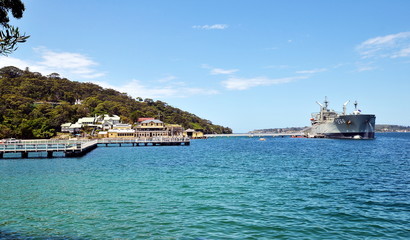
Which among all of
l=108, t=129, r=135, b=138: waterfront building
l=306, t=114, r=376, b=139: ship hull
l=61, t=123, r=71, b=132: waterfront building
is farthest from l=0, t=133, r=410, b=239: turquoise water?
l=306, t=114, r=376, b=139: ship hull

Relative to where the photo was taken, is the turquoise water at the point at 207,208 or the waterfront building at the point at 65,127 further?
the waterfront building at the point at 65,127

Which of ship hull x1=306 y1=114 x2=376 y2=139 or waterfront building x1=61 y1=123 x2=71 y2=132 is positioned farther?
waterfront building x1=61 y1=123 x2=71 y2=132

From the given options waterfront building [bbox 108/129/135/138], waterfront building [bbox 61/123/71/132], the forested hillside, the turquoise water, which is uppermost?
the forested hillside

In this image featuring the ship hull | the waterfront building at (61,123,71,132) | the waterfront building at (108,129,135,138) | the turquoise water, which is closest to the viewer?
the turquoise water

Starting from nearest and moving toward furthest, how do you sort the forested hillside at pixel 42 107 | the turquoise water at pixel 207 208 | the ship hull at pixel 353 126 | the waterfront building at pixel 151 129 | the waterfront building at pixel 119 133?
the turquoise water at pixel 207 208 → the forested hillside at pixel 42 107 → the ship hull at pixel 353 126 → the waterfront building at pixel 119 133 → the waterfront building at pixel 151 129

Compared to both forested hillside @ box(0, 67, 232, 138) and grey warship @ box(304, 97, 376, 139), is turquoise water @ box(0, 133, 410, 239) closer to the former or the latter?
forested hillside @ box(0, 67, 232, 138)

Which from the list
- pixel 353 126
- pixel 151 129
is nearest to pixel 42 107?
pixel 151 129

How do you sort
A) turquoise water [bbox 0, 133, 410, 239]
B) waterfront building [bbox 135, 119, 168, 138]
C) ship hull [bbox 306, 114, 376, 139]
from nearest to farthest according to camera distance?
turquoise water [bbox 0, 133, 410, 239], ship hull [bbox 306, 114, 376, 139], waterfront building [bbox 135, 119, 168, 138]

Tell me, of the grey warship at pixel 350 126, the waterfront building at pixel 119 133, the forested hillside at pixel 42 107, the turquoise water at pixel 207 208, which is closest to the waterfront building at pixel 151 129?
the waterfront building at pixel 119 133

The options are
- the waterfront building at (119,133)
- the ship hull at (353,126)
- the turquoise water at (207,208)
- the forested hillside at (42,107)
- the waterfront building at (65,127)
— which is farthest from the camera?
the waterfront building at (65,127)

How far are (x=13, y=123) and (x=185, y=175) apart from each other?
83.0 meters

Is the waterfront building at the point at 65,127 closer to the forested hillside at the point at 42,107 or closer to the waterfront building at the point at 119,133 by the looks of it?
the forested hillside at the point at 42,107

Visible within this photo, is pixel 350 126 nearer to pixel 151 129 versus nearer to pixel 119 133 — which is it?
pixel 151 129

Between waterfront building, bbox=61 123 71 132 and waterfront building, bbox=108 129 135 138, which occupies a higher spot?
waterfront building, bbox=61 123 71 132
